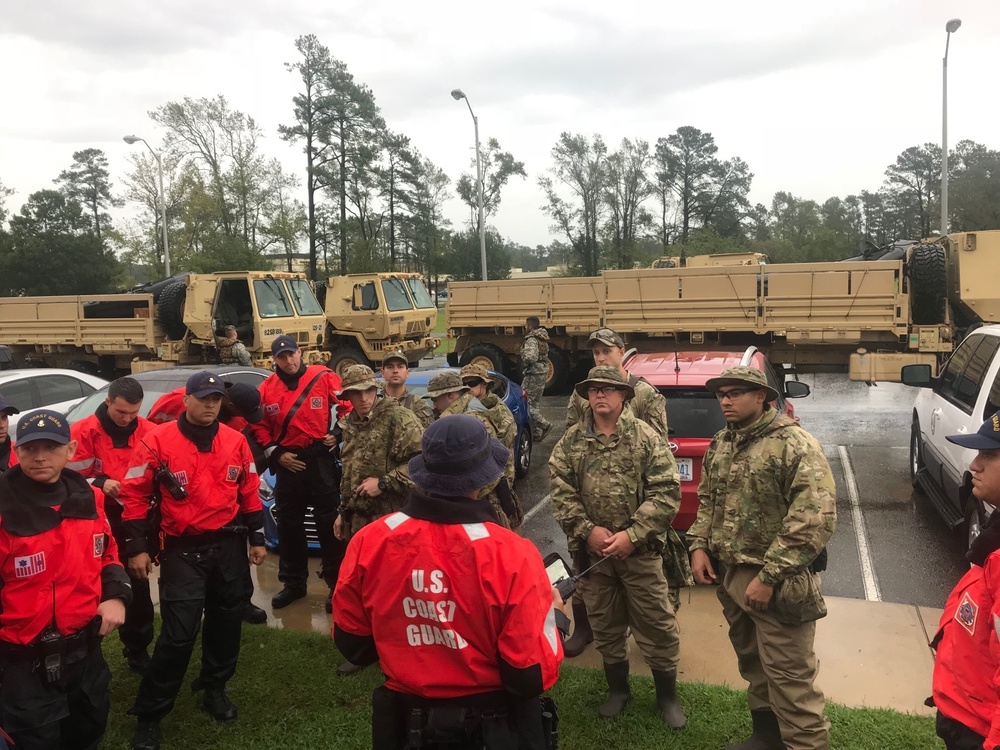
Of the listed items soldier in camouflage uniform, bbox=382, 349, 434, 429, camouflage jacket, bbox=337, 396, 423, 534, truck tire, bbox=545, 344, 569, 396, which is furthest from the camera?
truck tire, bbox=545, 344, 569, 396

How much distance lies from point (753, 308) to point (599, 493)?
961 cm

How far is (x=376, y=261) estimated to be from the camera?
3625 cm

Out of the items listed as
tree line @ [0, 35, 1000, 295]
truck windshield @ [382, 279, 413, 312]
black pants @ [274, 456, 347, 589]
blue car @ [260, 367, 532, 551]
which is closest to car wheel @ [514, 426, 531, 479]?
blue car @ [260, 367, 532, 551]

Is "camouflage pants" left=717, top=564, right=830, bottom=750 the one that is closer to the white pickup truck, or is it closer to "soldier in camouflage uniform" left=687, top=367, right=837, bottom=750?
"soldier in camouflage uniform" left=687, top=367, right=837, bottom=750

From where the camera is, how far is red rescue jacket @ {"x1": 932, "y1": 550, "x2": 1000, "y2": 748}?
197 cm

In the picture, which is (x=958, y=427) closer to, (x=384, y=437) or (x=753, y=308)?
(x=384, y=437)

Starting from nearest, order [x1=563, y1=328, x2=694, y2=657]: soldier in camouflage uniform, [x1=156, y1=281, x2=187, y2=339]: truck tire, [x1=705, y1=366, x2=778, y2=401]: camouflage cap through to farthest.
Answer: [x1=705, y1=366, x2=778, y2=401]: camouflage cap
[x1=563, y1=328, x2=694, y2=657]: soldier in camouflage uniform
[x1=156, y1=281, x2=187, y2=339]: truck tire

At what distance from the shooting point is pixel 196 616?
360 cm

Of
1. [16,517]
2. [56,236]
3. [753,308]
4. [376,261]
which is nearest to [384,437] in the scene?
[16,517]

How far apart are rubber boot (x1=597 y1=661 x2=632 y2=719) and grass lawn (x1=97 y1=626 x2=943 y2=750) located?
4 centimetres

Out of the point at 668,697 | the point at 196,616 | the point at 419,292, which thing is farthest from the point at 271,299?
the point at 668,697

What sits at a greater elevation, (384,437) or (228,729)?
(384,437)

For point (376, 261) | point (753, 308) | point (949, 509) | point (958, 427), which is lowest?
point (949, 509)

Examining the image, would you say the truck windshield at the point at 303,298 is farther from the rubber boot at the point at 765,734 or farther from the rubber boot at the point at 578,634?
the rubber boot at the point at 765,734
